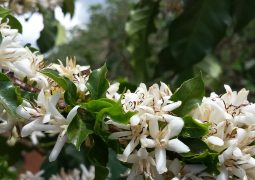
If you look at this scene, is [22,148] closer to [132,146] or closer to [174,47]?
[174,47]

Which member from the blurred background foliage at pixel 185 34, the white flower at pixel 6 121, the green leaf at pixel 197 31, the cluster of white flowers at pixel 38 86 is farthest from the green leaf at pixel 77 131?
the green leaf at pixel 197 31

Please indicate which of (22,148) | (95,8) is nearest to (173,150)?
(22,148)

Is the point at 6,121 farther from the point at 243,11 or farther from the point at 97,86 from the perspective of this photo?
the point at 243,11

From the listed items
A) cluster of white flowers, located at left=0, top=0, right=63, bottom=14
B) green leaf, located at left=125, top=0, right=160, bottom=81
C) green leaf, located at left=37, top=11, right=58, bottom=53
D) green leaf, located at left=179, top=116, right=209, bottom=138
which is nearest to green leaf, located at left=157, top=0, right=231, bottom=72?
green leaf, located at left=125, top=0, right=160, bottom=81

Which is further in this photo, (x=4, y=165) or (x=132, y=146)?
(x=4, y=165)

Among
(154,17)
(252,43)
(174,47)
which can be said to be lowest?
(174,47)

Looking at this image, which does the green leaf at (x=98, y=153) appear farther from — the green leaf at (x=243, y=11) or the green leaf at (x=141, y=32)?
the green leaf at (x=141, y=32)

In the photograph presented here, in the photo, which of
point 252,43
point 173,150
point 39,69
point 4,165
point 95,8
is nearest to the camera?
point 173,150

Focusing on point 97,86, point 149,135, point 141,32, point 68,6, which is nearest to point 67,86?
point 97,86
